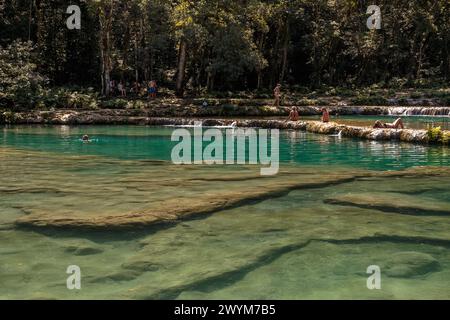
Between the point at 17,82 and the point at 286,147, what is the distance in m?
20.6

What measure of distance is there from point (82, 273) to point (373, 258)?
10.2ft

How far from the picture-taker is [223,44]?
3644 centimetres

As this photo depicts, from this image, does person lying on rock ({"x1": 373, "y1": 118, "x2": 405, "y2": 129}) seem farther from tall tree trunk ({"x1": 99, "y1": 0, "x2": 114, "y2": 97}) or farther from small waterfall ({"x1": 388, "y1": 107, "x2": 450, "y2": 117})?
tall tree trunk ({"x1": 99, "y1": 0, "x2": 114, "y2": 97})

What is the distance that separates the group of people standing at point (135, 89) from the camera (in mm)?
37938

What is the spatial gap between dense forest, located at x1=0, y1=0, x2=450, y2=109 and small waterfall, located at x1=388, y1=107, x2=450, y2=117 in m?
9.37

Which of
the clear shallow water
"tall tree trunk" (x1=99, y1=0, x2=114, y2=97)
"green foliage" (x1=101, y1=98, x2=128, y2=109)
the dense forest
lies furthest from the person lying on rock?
"tall tree trunk" (x1=99, y1=0, x2=114, y2=97)

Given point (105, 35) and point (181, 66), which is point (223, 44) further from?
point (105, 35)

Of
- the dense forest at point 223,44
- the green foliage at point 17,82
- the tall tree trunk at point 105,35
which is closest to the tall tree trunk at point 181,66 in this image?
the dense forest at point 223,44

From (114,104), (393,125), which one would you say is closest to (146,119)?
(114,104)

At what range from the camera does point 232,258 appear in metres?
6.02

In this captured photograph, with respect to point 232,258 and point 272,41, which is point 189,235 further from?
point 272,41

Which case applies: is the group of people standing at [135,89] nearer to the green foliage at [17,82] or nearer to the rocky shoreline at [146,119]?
the rocky shoreline at [146,119]

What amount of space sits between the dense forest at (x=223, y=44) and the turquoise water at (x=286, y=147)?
11.5m

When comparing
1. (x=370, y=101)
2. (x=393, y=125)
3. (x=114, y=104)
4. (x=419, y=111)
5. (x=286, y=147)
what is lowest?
(x=286, y=147)
